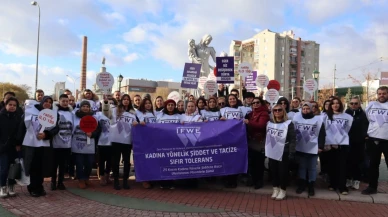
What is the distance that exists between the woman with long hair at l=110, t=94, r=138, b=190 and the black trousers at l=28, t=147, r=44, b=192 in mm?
1361

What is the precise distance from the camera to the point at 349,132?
23.2 feet

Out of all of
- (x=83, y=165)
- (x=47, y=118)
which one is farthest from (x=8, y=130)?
(x=83, y=165)

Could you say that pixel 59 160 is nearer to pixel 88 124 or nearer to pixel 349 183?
pixel 88 124

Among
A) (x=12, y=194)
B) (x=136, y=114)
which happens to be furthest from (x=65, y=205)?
(x=136, y=114)

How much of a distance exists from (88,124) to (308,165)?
4.51 meters

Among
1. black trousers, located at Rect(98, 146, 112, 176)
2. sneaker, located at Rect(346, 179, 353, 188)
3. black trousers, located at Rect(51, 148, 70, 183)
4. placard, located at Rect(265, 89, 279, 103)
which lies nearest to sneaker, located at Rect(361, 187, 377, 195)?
sneaker, located at Rect(346, 179, 353, 188)

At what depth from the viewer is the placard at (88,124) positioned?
6578 mm

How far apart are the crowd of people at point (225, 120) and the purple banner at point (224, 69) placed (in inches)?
148

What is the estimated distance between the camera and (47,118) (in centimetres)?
617

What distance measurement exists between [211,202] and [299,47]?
93136 millimetres

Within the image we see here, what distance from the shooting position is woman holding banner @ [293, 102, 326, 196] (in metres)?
6.45

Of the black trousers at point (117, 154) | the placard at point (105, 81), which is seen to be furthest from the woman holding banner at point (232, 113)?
the placard at point (105, 81)

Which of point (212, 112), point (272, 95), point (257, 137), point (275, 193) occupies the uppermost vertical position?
point (272, 95)

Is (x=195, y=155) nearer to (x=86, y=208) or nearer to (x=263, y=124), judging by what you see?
(x=263, y=124)
